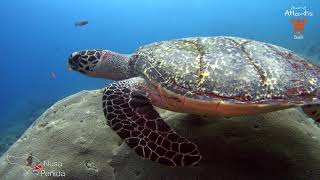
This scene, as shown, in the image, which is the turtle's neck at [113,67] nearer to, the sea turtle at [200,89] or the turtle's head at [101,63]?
the turtle's head at [101,63]

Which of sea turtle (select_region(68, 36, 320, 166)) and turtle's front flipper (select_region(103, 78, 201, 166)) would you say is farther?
sea turtle (select_region(68, 36, 320, 166))

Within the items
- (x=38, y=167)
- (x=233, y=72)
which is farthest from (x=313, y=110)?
(x=38, y=167)

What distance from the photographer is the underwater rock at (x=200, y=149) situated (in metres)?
3.52

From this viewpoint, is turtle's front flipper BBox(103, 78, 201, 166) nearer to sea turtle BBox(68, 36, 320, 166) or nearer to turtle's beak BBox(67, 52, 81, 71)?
sea turtle BBox(68, 36, 320, 166)

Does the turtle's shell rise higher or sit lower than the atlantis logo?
higher

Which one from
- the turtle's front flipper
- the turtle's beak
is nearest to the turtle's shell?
the turtle's front flipper

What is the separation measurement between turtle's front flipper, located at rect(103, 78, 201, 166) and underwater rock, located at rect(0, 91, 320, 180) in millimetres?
738

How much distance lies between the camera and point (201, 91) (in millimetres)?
3432

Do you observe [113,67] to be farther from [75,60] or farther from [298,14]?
[298,14]

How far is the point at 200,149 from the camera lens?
3.74 m

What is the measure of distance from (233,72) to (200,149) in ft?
3.54

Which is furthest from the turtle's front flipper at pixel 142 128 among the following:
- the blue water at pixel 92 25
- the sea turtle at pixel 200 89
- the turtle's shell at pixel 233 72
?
the blue water at pixel 92 25

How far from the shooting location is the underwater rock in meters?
3.52

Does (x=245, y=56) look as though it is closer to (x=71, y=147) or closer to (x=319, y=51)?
(x=71, y=147)
